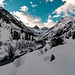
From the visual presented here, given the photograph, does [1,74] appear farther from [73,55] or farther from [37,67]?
[73,55]

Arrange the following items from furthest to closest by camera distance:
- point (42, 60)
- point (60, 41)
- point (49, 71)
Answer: point (60, 41), point (42, 60), point (49, 71)

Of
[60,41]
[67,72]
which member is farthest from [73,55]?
[60,41]

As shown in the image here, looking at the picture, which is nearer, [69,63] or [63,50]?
[69,63]

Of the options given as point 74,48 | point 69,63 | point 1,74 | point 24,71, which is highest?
point 74,48

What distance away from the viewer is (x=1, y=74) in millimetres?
19328

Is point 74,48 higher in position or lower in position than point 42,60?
higher

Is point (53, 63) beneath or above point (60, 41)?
beneath

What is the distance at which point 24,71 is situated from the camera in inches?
610

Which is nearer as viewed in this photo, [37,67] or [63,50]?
[37,67]

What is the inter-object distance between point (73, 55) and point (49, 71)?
3.52 metres

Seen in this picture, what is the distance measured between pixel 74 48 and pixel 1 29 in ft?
512

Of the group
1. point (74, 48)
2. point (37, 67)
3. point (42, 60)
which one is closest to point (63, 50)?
point (74, 48)

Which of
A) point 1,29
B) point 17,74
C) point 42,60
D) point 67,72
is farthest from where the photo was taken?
point 1,29

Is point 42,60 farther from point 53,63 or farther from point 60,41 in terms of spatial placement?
point 60,41
